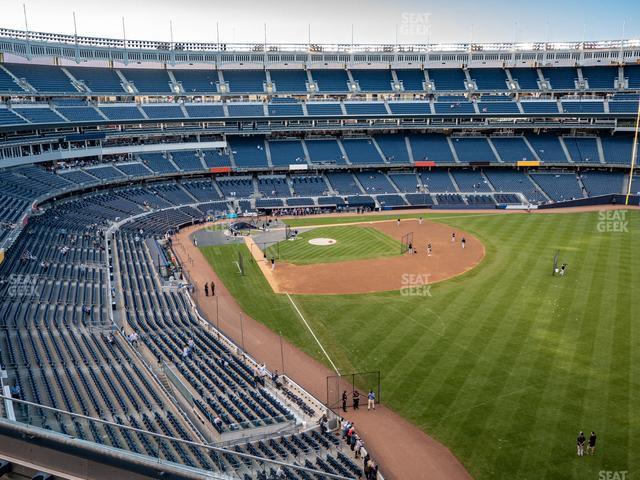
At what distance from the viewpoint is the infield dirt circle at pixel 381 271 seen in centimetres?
3888

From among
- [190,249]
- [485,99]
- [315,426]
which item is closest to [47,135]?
[190,249]

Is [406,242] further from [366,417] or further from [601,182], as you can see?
[601,182]

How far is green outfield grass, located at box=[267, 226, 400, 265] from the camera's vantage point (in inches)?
1870

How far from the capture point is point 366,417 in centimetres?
2219

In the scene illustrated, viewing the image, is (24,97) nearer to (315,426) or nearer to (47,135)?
(47,135)

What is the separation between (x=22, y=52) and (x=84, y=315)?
53.1 meters

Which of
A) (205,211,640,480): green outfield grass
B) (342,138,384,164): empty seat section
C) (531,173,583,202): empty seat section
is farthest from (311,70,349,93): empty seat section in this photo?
(205,211,640,480): green outfield grass

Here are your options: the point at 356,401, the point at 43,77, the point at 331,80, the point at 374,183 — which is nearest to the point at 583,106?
the point at 374,183

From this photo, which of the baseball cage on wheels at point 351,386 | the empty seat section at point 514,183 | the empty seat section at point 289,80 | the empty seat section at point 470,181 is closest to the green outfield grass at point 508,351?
the baseball cage on wheels at point 351,386

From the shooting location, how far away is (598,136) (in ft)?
263

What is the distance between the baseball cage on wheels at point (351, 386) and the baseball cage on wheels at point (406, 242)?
24.7 meters

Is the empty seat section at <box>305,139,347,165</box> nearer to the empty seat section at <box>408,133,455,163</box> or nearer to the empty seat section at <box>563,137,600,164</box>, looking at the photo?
the empty seat section at <box>408,133,455,163</box>

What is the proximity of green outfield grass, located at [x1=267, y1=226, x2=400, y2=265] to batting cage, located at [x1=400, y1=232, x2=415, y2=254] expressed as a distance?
43 centimetres

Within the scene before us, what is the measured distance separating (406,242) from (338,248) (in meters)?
7.89
